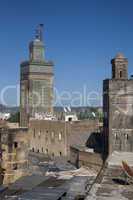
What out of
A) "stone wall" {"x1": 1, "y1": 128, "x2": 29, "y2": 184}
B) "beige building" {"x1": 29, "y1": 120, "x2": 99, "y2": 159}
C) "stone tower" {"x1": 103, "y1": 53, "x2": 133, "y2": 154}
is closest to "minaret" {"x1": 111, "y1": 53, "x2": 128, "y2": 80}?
"stone tower" {"x1": 103, "y1": 53, "x2": 133, "y2": 154}

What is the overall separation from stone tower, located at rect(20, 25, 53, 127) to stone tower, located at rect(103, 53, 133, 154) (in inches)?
1396

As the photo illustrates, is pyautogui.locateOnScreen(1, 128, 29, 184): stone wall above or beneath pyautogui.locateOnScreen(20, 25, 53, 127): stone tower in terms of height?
beneath

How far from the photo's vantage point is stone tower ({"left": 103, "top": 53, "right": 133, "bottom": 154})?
107 ft

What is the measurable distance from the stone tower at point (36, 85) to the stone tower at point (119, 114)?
35456 mm

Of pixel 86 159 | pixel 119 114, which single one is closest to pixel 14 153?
pixel 86 159

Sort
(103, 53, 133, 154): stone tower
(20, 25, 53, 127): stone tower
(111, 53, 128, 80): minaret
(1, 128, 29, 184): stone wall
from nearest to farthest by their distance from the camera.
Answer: (1, 128, 29, 184): stone wall
(103, 53, 133, 154): stone tower
(111, 53, 128, 80): minaret
(20, 25, 53, 127): stone tower

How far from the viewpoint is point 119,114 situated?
1299 inches

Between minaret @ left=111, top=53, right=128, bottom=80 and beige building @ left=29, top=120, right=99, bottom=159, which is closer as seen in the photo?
minaret @ left=111, top=53, right=128, bottom=80

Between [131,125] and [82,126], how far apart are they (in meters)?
15.1

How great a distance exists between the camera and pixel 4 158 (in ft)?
102

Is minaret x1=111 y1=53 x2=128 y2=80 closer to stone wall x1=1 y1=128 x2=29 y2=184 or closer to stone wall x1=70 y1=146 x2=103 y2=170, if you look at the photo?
stone wall x1=70 y1=146 x2=103 y2=170

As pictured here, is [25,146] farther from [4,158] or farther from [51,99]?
[51,99]

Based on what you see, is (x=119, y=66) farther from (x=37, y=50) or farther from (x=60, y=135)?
(x=37, y=50)

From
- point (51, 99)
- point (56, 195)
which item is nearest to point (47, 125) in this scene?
point (51, 99)
